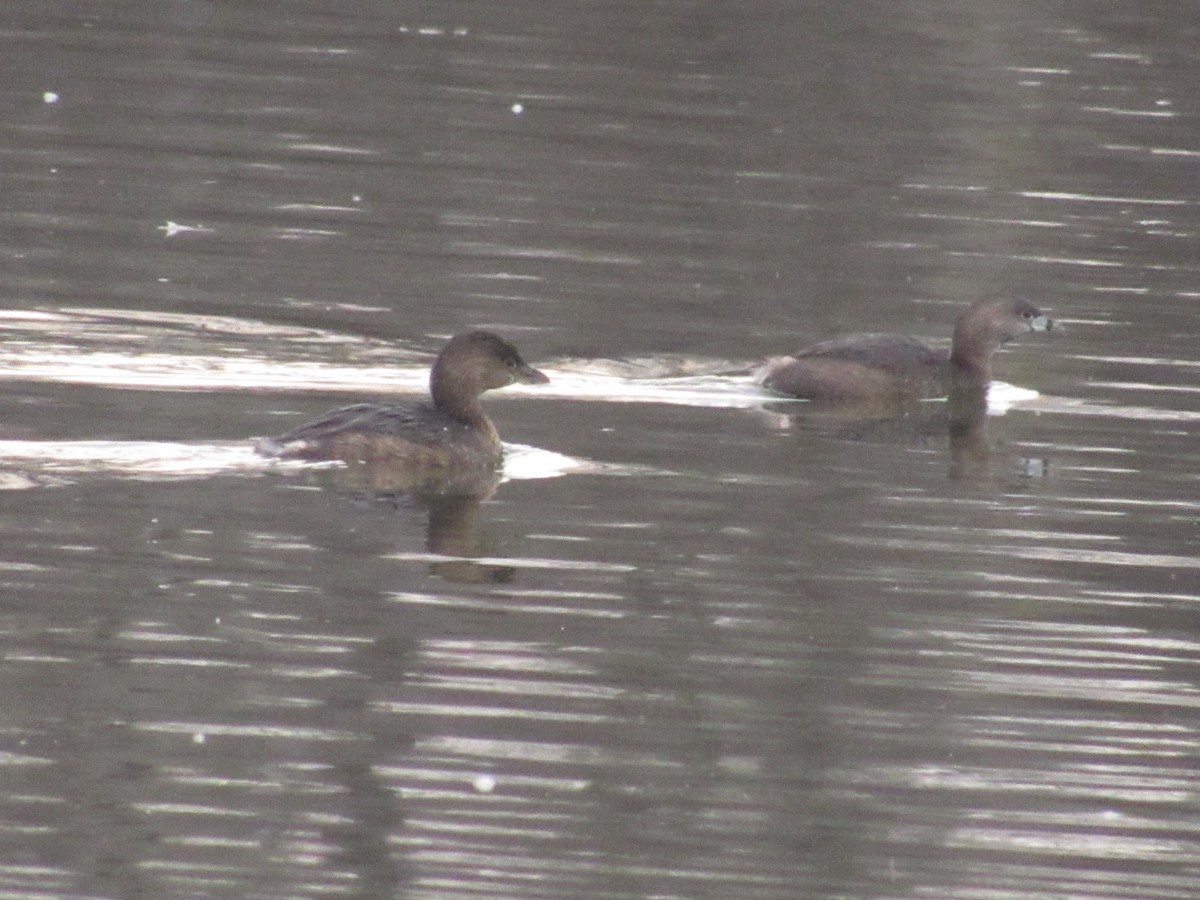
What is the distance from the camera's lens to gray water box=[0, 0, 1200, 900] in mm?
8234

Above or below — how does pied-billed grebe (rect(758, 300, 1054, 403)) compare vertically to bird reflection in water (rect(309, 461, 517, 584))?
above

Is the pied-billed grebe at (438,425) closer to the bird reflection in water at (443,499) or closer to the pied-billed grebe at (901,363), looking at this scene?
the bird reflection in water at (443,499)

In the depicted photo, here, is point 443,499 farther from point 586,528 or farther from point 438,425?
point 586,528

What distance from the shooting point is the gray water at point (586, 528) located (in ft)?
27.0

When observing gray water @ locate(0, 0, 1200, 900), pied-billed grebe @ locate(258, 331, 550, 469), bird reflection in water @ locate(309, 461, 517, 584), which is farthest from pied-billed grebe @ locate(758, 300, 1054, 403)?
bird reflection in water @ locate(309, 461, 517, 584)

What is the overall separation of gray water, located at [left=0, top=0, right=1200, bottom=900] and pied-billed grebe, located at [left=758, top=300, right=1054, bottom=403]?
13.7 inches

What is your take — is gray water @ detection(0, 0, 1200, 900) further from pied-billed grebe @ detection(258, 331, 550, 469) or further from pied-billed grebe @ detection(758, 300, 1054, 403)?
pied-billed grebe @ detection(758, 300, 1054, 403)

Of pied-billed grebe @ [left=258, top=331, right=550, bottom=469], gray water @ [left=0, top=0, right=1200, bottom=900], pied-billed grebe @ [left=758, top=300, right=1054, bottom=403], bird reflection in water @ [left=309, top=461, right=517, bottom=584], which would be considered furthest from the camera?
pied-billed grebe @ [left=758, top=300, right=1054, bottom=403]

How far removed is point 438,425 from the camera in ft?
44.2

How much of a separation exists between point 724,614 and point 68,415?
441 centimetres

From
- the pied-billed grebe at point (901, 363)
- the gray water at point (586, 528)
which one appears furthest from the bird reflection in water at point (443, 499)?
the pied-billed grebe at point (901, 363)

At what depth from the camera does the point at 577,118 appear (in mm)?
26859

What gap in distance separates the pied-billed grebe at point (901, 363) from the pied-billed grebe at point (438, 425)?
193cm

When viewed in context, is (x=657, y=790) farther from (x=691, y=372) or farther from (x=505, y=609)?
(x=691, y=372)
